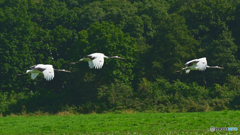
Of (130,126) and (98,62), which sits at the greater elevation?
(98,62)

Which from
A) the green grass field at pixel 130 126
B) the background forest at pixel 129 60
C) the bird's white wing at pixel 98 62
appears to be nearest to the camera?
the bird's white wing at pixel 98 62

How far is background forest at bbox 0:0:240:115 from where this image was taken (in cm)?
3472

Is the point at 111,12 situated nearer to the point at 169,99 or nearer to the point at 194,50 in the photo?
the point at 194,50

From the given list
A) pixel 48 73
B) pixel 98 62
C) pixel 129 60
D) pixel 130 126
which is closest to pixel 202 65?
pixel 98 62

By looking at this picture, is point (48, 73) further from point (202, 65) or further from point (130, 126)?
point (202, 65)

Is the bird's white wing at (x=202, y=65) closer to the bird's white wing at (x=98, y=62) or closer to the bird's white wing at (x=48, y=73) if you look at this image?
the bird's white wing at (x=98, y=62)

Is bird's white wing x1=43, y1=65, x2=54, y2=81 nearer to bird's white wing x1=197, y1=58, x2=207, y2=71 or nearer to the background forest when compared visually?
bird's white wing x1=197, y1=58, x2=207, y2=71

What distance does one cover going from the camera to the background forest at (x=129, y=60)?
114 feet

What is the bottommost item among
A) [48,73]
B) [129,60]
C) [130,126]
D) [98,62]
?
[130,126]

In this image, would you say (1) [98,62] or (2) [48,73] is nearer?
(2) [48,73]

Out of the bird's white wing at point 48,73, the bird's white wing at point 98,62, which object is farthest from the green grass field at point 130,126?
the bird's white wing at point 48,73

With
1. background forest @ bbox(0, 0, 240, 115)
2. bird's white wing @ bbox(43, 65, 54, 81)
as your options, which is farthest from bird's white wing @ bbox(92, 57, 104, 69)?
background forest @ bbox(0, 0, 240, 115)

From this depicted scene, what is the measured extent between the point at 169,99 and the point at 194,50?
Answer: 25.3ft

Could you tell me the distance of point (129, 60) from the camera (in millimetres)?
38656
